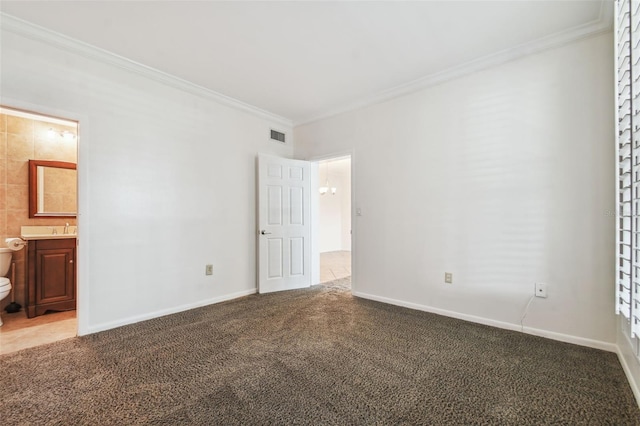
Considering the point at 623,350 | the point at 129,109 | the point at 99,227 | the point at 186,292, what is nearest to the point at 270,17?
the point at 129,109

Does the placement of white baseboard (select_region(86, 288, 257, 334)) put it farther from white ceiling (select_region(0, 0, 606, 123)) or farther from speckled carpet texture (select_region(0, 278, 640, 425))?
white ceiling (select_region(0, 0, 606, 123))

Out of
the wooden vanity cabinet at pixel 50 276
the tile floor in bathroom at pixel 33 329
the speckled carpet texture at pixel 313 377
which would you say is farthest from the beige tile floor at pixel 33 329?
the speckled carpet texture at pixel 313 377

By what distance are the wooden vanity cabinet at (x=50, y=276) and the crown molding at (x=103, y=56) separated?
6.58 ft

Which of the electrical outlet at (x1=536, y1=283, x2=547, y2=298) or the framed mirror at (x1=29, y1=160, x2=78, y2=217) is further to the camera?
the framed mirror at (x1=29, y1=160, x2=78, y2=217)

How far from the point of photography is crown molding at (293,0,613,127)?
231 cm

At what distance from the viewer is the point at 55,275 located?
3279 mm

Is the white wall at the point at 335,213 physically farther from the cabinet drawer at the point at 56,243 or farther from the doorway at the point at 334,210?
the cabinet drawer at the point at 56,243

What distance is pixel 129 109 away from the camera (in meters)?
2.96

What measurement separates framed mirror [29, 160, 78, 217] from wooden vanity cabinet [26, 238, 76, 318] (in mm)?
594

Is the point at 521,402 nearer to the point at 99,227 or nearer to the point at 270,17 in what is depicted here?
the point at 270,17

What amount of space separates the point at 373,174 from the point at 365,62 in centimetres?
132

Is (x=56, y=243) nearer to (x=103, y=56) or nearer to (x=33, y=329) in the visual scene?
(x=33, y=329)

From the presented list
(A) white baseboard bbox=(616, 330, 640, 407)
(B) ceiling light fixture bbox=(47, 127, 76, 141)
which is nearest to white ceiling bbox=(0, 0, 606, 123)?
(B) ceiling light fixture bbox=(47, 127, 76, 141)

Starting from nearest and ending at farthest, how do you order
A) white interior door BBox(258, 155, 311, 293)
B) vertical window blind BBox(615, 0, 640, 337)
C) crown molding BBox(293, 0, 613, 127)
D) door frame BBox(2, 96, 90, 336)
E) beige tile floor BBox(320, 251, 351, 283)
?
vertical window blind BBox(615, 0, 640, 337) < crown molding BBox(293, 0, 613, 127) < door frame BBox(2, 96, 90, 336) < white interior door BBox(258, 155, 311, 293) < beige tile floor BBox(320, 251, 351, 283)
